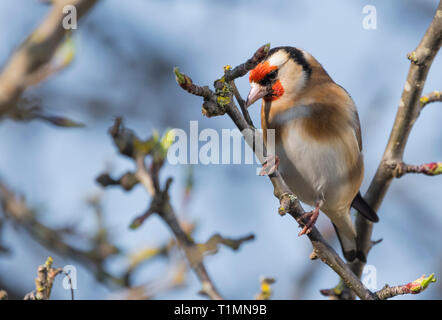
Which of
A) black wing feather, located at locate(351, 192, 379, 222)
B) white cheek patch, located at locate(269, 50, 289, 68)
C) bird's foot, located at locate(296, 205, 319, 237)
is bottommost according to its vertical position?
bird's foot, located at locate(296, 205, 319, 237)

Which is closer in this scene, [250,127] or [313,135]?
[250,127]

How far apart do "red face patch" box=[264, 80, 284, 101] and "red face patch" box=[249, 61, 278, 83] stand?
0.09 metres

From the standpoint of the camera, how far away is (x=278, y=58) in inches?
148

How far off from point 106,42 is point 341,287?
3.62 meters

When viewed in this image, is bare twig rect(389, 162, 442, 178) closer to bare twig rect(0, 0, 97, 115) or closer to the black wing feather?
the black wing feather

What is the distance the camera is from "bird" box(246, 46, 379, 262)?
11.0ft

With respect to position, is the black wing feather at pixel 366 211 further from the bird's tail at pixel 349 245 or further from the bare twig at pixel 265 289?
the bare twig at pixel 265 289

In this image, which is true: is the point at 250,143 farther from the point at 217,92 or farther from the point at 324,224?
the point at 324,224

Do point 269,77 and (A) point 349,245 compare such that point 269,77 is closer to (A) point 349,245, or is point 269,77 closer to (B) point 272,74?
(B) point 272,74

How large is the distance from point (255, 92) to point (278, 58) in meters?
0.42

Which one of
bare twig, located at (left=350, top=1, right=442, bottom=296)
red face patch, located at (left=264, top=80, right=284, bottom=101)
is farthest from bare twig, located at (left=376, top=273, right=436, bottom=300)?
red face patch, located at (left=264, top=80, right=284, bottom=101)

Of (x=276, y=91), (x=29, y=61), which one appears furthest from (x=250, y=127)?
(x=276, y=91)
